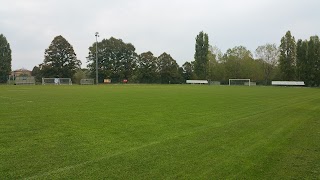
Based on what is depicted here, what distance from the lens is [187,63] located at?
10075 centimetres

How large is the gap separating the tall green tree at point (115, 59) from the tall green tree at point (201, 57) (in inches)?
810

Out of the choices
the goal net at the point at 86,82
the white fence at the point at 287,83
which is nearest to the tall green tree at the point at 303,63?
the white fence at the point at 287,83

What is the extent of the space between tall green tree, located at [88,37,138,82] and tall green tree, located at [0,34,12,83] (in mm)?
23944

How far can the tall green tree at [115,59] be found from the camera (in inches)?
3647

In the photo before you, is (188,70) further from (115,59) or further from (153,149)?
(153,149)

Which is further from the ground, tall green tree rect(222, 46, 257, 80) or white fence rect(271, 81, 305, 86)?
tall green tree rect(222, 46, 257, 80)

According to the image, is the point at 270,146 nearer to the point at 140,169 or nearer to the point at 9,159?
the point at 140,169

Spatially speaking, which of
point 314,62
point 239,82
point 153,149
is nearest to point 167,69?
point 239,82

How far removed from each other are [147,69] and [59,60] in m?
26.4

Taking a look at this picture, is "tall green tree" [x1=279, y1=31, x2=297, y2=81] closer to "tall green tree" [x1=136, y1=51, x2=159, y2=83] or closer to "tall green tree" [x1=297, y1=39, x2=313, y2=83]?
"tall green tree" [x1=297, y1=39, x2=313, y2=83]

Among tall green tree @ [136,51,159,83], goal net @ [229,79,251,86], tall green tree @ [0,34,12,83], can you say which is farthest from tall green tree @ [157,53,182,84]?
tall green tree @ [0,34,12,83]

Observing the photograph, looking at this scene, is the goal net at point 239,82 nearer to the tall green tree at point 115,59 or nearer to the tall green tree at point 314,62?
the tall green tree at point 314,62

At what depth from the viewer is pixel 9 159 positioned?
18.1ft

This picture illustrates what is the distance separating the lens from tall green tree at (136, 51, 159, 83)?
92375mm
